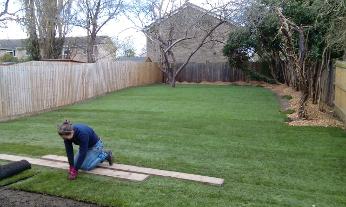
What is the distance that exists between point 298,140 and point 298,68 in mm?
2701

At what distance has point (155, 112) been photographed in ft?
42.0

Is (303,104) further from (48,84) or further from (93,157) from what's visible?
(48,84)

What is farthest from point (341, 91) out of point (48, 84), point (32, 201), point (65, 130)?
point (48, 84)

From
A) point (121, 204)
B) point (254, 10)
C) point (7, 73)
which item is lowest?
point (121, 204)

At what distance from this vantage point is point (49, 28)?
24.7 m

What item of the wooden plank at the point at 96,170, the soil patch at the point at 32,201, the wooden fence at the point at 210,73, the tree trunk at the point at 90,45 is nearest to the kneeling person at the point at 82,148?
the wooden plank at the point at 96,170

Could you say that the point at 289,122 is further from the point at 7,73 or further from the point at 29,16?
the point at 29,16

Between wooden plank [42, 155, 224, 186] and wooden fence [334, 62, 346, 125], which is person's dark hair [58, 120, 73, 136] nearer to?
wooden plank [42, 155, 224, 186]

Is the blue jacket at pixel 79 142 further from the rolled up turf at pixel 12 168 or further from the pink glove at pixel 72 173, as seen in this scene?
the rolled up turf at pixel 12 168

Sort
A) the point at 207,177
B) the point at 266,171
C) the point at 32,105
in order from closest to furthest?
the point at 207,177 → the point at 266,171 → the point at 32,105

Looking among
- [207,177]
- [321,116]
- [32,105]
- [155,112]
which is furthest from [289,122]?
[32,105]

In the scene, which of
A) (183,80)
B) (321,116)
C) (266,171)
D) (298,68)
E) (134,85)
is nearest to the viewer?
(266,171)

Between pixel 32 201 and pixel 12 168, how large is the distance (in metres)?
1.22

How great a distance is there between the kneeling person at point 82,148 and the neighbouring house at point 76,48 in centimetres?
2612
